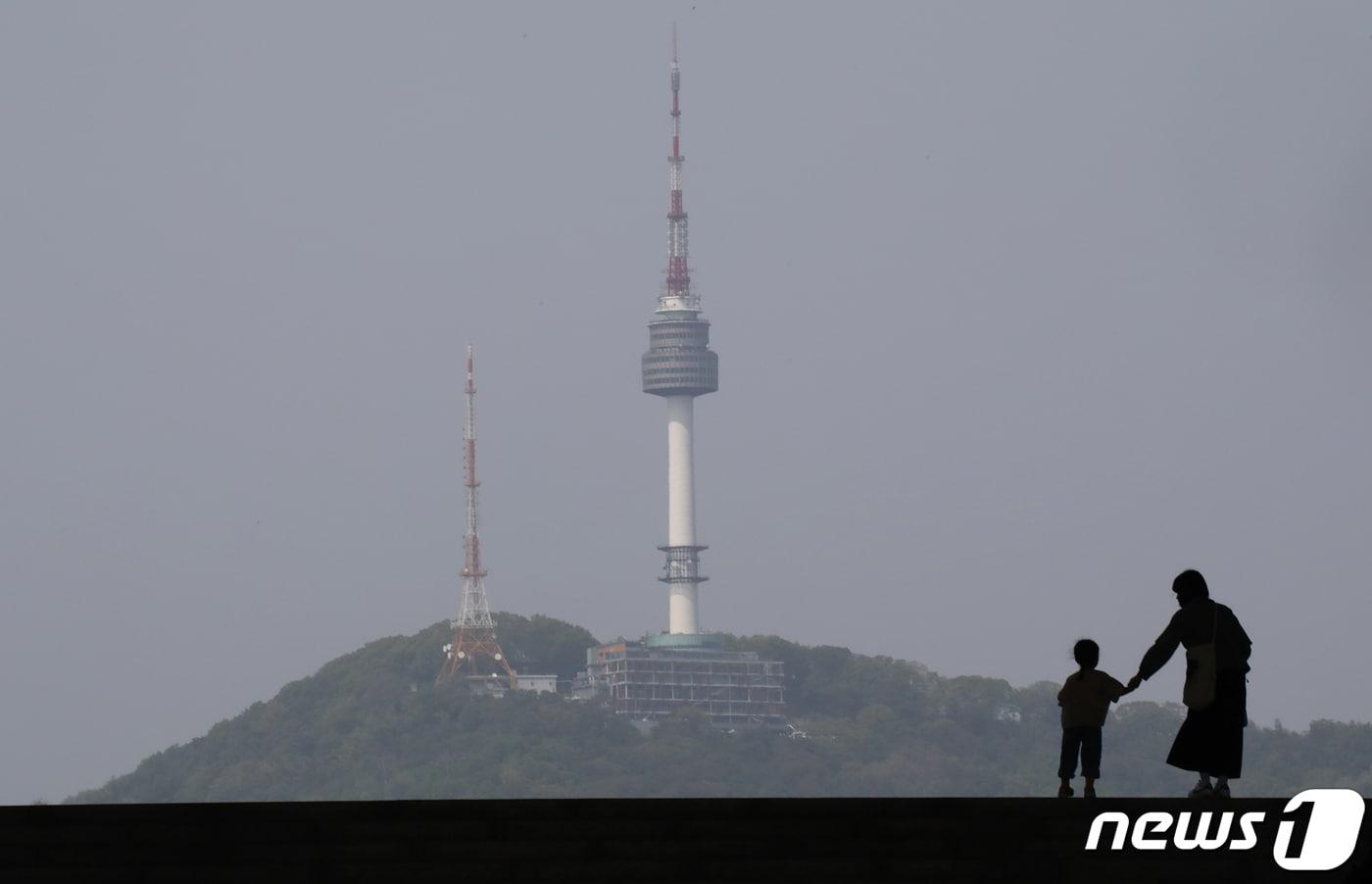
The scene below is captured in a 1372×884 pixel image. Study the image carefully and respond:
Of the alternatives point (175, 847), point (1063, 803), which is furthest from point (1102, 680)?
point (175, 847)

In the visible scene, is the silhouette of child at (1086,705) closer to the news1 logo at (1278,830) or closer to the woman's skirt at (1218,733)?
the woman's skirt at (1218,733)

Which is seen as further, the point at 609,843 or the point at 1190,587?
the point at 1190,587

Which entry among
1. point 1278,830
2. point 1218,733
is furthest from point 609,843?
point 1218,733

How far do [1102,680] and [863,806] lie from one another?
3469mm

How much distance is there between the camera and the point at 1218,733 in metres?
19.5

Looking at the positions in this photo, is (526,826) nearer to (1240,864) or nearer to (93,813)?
(93,813)

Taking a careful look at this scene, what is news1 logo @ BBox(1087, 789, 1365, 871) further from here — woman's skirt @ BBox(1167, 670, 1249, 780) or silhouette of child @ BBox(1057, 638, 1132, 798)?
silhouette of child @ BBox(1057, 638, 1132, 798)

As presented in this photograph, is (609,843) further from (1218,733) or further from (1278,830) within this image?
(1218,733)

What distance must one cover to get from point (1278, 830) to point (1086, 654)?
3102mm

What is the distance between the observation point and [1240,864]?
17.2 m

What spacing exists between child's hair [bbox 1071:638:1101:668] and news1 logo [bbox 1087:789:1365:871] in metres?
2.47

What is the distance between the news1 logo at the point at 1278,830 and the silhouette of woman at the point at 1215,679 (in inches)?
66.3

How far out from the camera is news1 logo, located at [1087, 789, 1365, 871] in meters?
17.0

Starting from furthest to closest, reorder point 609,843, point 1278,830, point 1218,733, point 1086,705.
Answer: point 1086,705, point 1218,733, point 1278,830, point 609,843
